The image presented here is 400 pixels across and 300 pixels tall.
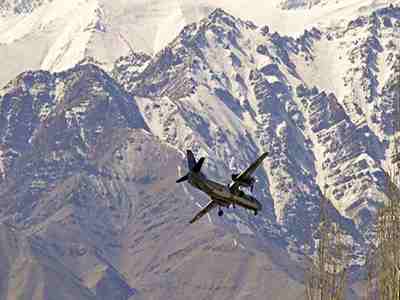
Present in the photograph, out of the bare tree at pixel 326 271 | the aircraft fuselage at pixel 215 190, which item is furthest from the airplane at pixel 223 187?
the bare tree at pixel 326 271

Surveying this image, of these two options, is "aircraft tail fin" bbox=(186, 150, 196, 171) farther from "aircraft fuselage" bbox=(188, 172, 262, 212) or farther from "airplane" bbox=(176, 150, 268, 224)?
"aircraft fuselage" bbox=(188, 172, 262, 212)

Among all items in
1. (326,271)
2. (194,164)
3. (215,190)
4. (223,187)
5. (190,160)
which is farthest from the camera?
(190,160)

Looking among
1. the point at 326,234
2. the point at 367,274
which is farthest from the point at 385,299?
the point at 326,234

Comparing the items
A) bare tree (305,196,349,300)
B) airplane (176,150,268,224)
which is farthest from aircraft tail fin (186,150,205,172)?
bare tree (305,196,349,300)

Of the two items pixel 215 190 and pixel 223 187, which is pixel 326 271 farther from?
pixel 223 187

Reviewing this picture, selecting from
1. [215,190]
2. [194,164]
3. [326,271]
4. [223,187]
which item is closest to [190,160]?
[194,164]

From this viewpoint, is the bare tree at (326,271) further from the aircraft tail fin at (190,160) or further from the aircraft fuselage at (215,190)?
the aircraft tail fin at (190,160)

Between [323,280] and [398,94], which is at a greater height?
[398,94]

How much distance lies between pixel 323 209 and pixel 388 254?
510 centimetres

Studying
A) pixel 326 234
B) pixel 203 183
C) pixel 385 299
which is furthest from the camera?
pixel 203 183

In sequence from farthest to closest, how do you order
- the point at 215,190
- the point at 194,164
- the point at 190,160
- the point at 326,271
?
the point at 190,160 < the point at 194,164 < the point at 215,190 < the point at 326,271

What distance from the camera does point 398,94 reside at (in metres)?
98.0

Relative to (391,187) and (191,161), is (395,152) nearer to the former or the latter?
(391,187)

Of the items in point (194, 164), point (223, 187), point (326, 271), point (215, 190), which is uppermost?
point (194, 164)
